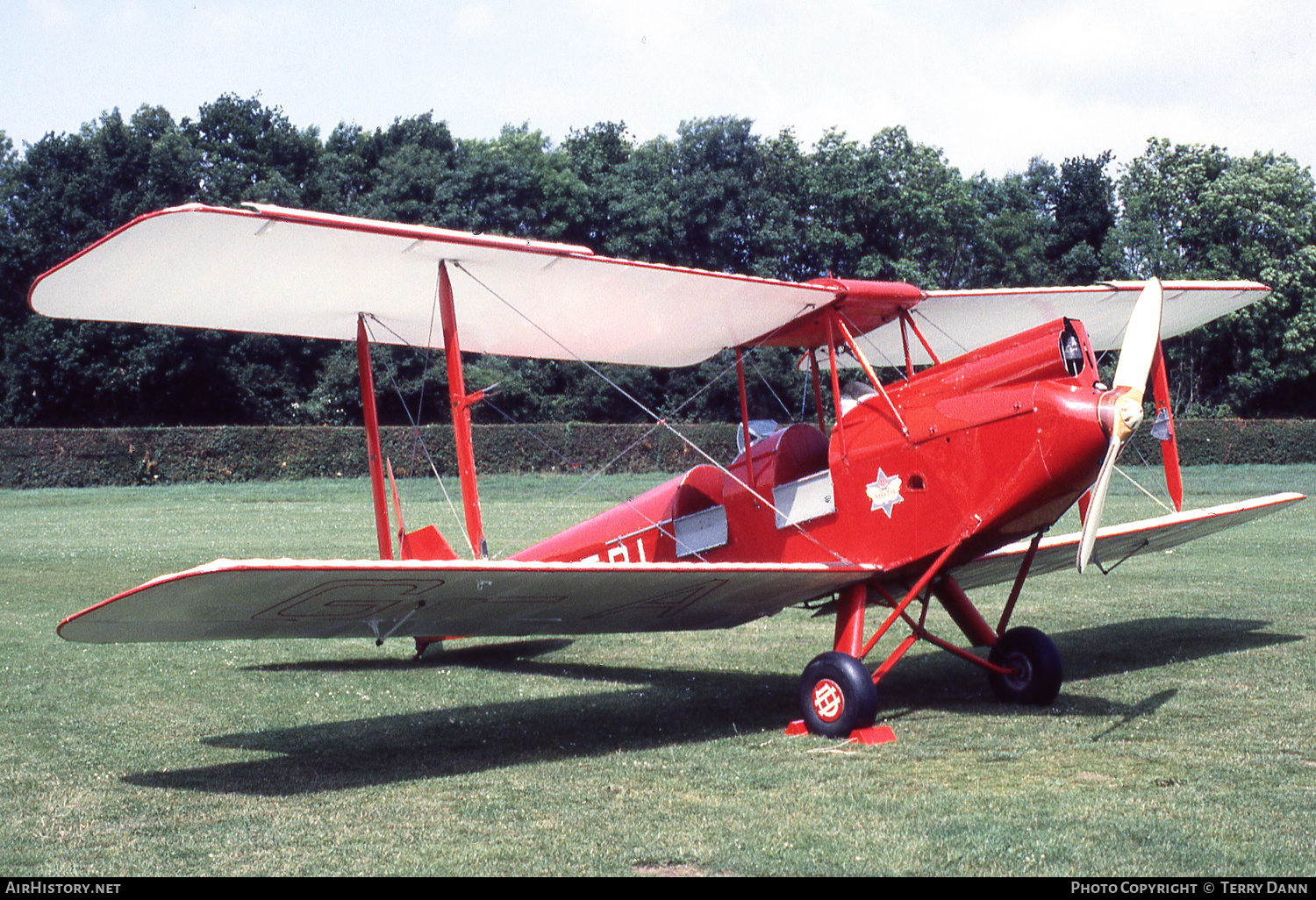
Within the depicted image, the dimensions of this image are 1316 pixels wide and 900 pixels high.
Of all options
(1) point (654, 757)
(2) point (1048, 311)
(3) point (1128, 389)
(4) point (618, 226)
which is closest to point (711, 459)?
(1) point (654, 757)

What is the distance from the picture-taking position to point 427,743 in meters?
7.25

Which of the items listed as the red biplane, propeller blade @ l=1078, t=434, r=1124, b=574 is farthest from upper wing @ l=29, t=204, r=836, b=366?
propeller blade @ l=1078, t=434, r=1124, b=574

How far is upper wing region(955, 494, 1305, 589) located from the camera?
9094 millimetres

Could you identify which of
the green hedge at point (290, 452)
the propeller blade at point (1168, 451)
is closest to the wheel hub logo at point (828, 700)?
the propeller blade at point (1168, 451)

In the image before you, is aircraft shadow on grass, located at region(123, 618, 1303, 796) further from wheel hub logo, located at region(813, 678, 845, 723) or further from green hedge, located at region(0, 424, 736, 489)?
green hedge, located at region(0, 424, 736, 489)

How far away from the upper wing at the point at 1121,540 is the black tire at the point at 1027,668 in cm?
67

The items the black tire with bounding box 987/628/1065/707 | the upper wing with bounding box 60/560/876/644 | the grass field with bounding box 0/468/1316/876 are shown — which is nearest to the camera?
the grass field with bounding box 0/468/1316/876

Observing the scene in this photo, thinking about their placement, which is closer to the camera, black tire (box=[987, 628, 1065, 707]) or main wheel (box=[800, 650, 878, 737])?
main wheel (box=[800, 650, 878, 737])

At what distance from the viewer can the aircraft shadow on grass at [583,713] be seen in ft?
21.7

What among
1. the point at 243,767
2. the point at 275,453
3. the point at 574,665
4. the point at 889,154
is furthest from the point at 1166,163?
the point at 243,767

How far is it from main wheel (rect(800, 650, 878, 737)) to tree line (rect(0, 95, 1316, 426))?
1383 inches

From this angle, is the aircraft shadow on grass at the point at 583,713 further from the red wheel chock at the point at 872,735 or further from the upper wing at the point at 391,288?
the upper wing at the point at 391,288

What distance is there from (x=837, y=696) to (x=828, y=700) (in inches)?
3.1

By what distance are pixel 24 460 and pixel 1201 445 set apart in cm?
4159
